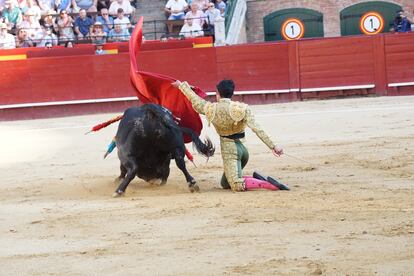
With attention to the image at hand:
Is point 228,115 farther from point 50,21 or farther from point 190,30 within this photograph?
point 50,21

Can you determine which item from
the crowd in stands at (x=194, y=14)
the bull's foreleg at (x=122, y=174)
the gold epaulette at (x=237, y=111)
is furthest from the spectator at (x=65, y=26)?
the gold epaulette at (x=237, y=111)

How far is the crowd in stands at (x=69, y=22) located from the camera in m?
16.2

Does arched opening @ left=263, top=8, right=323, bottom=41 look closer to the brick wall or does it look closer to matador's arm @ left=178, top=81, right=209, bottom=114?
the brick wall

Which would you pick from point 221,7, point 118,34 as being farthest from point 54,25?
point 221,7

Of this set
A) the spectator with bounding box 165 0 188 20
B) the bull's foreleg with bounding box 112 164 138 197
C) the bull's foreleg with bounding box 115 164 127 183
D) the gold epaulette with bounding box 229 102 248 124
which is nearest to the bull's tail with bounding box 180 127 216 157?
the gold epaulette with bounding box 229 102 248 124

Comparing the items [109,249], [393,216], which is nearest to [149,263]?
[109,249]

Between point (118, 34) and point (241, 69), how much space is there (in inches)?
87.6

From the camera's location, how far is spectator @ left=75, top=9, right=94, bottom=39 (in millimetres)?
16422

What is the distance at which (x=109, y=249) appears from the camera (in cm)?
510

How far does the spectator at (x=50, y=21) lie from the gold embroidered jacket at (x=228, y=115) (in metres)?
9.81

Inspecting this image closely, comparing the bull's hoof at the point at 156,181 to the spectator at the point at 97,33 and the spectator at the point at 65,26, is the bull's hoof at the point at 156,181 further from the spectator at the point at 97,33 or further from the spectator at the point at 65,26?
the spectator at the point at 65,26

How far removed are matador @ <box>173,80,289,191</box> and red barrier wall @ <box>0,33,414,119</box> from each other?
8420mm

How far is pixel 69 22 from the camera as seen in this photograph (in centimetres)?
1641

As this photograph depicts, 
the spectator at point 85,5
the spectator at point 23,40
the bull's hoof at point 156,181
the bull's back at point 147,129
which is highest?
the spectator at point 85,5
